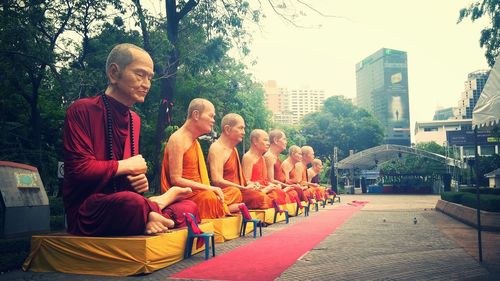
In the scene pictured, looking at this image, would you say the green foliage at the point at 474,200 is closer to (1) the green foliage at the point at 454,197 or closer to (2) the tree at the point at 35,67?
Answer: (1) the green foliage at the point at 454,197

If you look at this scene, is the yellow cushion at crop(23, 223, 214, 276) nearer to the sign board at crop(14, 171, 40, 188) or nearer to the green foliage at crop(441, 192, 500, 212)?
the sign board at crop(14, 171, 40, 188)

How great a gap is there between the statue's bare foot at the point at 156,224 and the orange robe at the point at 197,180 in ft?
6.20

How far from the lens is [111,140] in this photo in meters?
5.71

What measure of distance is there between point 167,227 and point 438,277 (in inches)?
141

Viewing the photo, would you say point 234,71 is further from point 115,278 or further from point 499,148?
point 499,148

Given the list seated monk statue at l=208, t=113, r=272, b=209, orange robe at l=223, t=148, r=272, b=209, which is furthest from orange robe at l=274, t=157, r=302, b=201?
seated monk statue at l=208, t=113, r=272, b=209

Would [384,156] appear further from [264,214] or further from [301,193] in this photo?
[264,214]

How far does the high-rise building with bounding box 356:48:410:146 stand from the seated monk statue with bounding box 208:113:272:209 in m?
75.2

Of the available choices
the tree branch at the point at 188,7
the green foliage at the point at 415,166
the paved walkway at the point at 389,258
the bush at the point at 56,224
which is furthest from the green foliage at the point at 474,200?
the green foliage at the point at 415,166

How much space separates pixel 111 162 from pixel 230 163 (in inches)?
179

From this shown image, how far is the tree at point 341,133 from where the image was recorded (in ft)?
157

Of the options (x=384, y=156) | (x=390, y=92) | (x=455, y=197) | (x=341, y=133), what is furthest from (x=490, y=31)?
(x=390, y=92)

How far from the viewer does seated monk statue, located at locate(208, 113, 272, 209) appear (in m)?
9.23

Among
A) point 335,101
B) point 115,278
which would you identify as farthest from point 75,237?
point 335,101
